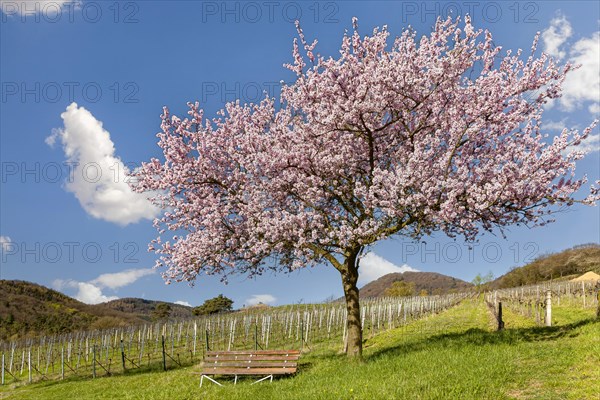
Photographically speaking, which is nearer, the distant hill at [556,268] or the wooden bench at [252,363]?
the wooden bench at [252,363]

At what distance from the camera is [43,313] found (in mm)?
115438

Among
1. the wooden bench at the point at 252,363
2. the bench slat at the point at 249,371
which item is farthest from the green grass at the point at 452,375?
the wooden bench at the point at 252,363

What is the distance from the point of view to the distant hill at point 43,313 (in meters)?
101

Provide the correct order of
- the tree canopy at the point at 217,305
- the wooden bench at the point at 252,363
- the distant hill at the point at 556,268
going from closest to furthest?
the wooden bench at the point at 252,363, the tree canopy at the point at 217,305, the distant hill at the point at 556,268

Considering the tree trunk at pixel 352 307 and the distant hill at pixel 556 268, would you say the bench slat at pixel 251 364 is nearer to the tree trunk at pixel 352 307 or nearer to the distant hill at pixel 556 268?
the tree trunk at pixel 352 307

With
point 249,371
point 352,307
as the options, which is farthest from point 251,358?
point 352,307

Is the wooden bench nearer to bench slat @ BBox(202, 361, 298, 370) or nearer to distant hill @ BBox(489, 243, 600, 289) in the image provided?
bench slat @ BBox(202, 361, 298, 370)

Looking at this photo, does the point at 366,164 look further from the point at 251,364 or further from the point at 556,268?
the point at 556,268

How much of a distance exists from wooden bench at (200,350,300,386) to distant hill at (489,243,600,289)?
129521 millimetres

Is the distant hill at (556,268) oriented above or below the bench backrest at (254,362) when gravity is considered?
above

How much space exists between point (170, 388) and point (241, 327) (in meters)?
44.2

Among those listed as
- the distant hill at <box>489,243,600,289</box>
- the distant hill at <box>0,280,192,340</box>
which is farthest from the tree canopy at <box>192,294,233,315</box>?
the distant hill at <box>489,243,600,289</box>

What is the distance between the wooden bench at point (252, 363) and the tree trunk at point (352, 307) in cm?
216

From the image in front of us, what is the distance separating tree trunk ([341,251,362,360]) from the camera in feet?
61.7
